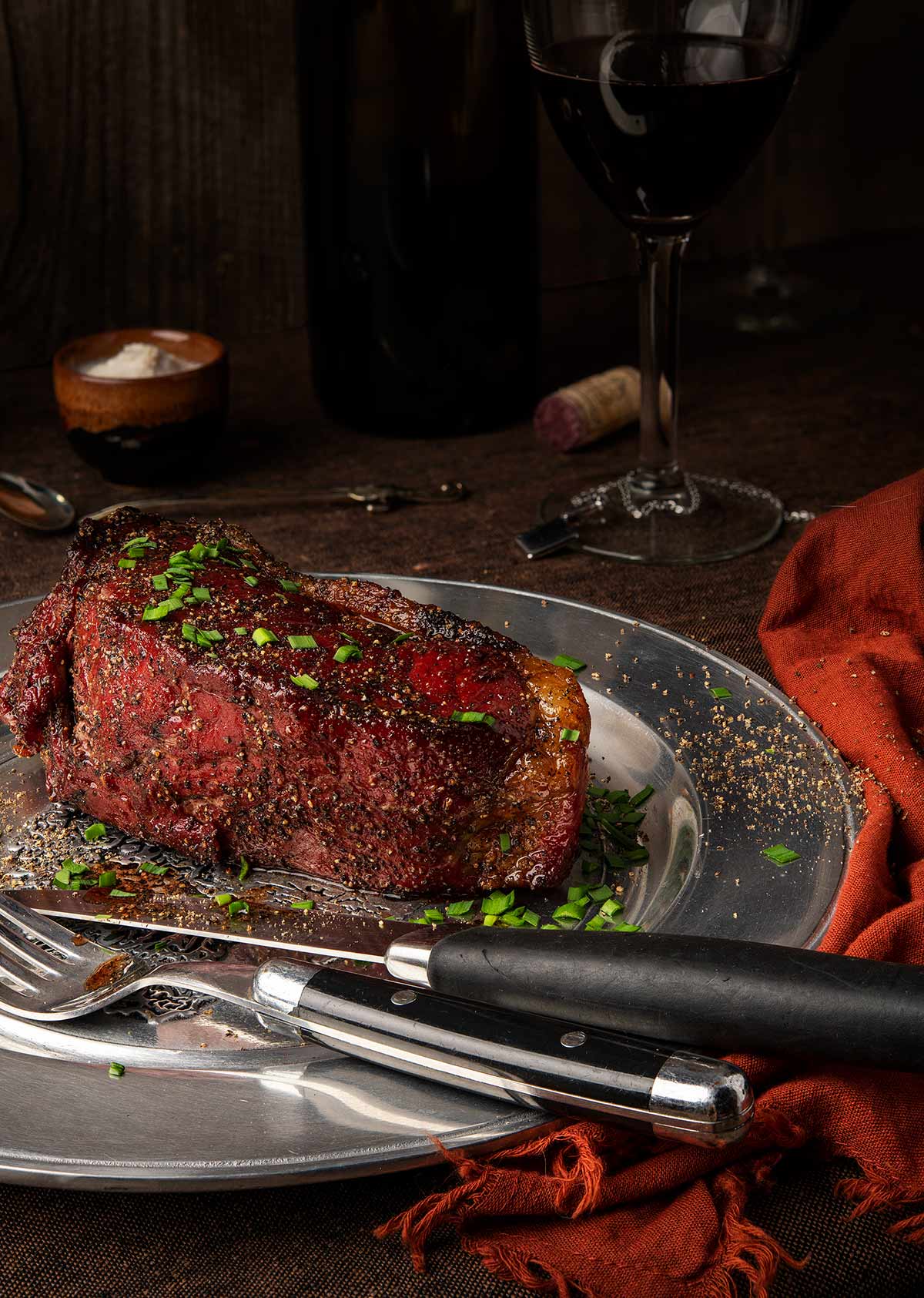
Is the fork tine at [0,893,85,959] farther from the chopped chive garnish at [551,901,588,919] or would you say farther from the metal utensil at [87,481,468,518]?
the metal utensil at [87,481,468,518]

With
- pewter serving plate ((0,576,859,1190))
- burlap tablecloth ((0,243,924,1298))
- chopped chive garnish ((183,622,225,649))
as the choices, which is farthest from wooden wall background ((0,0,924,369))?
chopped chive garnish ((183,622,225,649))

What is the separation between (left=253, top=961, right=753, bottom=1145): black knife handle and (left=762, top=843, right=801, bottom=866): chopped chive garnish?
284mm

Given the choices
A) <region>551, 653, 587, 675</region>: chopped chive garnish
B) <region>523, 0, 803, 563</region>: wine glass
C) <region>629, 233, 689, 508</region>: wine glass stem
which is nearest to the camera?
<region>551, 653, 587, 675</region>: chopped chive garnish

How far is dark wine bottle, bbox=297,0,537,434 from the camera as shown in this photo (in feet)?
5.93

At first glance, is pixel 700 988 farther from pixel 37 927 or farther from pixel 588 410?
pixel 588 410

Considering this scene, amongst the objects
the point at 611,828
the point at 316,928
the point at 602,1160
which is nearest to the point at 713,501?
the point at 611,828

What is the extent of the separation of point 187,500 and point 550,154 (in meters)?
1.21

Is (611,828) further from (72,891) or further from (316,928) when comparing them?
(72,891)

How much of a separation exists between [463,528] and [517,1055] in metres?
1.10

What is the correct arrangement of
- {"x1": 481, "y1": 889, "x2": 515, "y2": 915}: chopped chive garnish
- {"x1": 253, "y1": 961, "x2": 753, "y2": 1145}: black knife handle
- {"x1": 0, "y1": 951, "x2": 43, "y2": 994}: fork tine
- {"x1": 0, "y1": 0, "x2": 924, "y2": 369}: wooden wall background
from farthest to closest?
{"x1": 0, "y1": 0, "x2": 924, "y2": 369}: wooden wall background < {"x1": 481, "y1": 889, "x2": 515, "y2": 915}: chopped chive garnish < {"x1": 0, "y1": 951, "x2": 43, "y2": 994}: fork tine < {"x1": 253, "y1": 961, "x2": 753, "y2": 1145}: black knife handle

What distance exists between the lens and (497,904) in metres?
1.04

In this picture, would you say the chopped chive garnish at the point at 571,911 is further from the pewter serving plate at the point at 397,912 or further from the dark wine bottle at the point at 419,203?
the dark wine bottle at the point at 419,203

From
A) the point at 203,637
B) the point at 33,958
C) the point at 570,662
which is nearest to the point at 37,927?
the point at 33,958

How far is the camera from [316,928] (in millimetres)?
980
